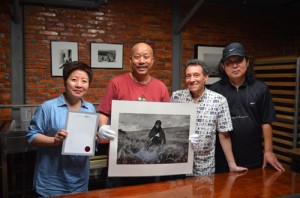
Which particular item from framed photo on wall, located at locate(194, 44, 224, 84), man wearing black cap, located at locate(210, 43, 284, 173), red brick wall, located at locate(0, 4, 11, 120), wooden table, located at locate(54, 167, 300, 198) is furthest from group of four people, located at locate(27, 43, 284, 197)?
framed photo on wall, located at locate(194, 44, 224, 84)

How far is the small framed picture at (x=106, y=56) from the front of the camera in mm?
4082

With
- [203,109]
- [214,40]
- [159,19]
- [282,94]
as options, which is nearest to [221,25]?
[214,40]

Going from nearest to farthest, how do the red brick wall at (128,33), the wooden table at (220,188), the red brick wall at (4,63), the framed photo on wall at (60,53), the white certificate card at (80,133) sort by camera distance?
the wooden table at (220,188) < the white certificate card at (80,133) < the red brick wall at (4,63) < the red brick wall at (128,33) < the framed photo on wall at (60,53)

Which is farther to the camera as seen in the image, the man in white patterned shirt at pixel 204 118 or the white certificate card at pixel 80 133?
the man in white patterned shirt at pixel 204 118

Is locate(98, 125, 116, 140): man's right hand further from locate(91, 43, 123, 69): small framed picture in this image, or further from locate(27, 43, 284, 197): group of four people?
locate(91, 43, 123, 69): small framed picture

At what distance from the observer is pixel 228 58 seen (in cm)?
203

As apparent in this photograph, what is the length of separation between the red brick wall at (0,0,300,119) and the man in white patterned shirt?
2.52 meters

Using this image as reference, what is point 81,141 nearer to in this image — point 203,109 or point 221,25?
point 203,109

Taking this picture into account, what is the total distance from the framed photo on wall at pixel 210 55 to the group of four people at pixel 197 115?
8.77 ft

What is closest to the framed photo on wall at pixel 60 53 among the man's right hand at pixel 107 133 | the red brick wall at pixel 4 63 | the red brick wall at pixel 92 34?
the red brick wall at pixel 92 34

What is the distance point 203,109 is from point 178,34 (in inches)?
118

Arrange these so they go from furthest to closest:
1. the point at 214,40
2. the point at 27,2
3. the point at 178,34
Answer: the point at 214,40
the point at 178,34
the point at 27,2

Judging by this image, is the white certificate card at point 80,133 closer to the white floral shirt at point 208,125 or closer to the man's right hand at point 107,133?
the man's right hand at point 107,133

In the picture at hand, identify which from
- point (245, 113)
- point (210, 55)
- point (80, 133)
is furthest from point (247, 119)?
point (210, 55)
